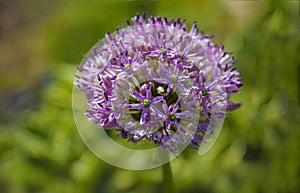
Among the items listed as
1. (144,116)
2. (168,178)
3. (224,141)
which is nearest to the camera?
(144,116)

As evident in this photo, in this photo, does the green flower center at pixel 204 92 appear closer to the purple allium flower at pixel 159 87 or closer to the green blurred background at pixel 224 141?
the purple allium flower at pixel 159 87

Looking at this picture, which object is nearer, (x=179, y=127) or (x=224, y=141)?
(x=179, y=127)

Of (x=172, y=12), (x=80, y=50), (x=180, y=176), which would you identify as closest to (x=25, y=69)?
(x=80, y=50)

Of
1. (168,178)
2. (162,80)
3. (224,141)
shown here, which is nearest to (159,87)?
(162,80)

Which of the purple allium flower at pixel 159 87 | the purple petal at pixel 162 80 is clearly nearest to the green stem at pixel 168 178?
the purple allium flower at pixel 159 87

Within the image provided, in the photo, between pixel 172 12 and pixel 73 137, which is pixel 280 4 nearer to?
pixel 172 12

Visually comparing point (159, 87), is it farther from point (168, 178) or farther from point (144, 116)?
point (168, 178)

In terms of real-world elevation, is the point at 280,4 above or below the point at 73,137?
above

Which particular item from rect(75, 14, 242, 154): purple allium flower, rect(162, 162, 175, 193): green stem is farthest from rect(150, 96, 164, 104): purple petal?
rect(162, 162, 175, 193): green stem

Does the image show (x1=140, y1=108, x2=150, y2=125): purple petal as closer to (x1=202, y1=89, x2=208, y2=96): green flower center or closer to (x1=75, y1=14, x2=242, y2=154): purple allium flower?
(x1=75, y1=14, x2=242, y2=154): purple allium flower
